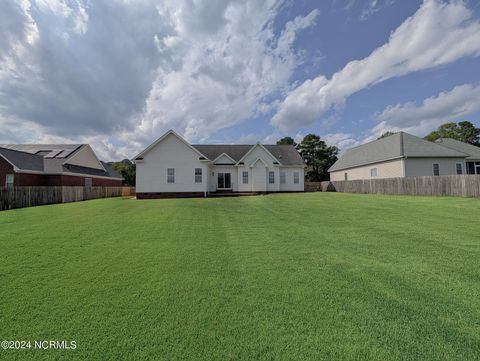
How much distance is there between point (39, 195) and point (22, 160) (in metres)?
10.4

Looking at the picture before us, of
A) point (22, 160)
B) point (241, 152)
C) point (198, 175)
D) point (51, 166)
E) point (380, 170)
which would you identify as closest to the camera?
point (198, 175)

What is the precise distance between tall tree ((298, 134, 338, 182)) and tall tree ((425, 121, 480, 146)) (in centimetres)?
2038

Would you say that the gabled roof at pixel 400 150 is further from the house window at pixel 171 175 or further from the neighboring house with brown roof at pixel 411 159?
the house window at pixel 171 175

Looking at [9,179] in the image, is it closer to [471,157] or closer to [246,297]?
[246,297]

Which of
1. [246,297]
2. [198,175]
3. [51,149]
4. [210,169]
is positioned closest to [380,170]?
[210,169]

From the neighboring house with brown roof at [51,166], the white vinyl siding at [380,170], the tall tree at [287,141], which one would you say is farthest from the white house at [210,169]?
the tall tree at [287,141]

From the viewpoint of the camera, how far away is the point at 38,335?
2840 millimetres

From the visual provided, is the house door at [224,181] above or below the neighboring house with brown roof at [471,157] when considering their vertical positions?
below

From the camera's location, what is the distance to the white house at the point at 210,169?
902 inches

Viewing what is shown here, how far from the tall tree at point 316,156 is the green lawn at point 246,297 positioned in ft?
152

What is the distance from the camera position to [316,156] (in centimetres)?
5278

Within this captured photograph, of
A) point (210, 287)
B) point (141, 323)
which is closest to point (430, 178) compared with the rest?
point (210, 287)

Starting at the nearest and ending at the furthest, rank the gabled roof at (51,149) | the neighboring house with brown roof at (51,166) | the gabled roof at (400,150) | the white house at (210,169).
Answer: the white house at (210,169), the neighboring house with brown roof at (51,166), the gabled roof at (400,150), the gabled roof at (51,149)

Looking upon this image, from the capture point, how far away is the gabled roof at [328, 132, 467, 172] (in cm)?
2591
